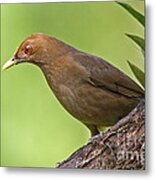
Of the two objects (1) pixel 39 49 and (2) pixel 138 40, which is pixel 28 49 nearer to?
(1) pixel 39 49

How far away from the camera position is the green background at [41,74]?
202 cm

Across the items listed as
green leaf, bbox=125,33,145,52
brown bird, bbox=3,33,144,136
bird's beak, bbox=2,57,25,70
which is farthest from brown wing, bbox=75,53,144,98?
bird's beak, bbox=2,57,25,70

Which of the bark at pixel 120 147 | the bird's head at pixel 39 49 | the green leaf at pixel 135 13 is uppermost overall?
the green leaf at pixel 135 13

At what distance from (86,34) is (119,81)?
0.23 metres

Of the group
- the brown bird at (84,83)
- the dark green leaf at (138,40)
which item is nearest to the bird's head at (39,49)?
the brown bird at (84,83)

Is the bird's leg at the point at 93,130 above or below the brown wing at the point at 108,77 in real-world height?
below

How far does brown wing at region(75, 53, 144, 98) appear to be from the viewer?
6.56 ft

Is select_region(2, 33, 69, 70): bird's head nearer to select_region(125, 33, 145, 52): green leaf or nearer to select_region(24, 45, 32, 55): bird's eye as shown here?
select_region(24, 45, 32, 55): bird's eye

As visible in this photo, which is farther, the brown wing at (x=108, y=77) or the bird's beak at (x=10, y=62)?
the bird's beak at (x=10, y=62)

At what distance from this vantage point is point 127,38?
6.60ft

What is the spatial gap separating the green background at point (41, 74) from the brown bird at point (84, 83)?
0.09ft

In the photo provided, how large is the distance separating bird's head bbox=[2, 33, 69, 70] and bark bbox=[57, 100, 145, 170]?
1.19 feet

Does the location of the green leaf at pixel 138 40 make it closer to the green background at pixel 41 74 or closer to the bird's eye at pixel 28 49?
the green background at pixel 41 74

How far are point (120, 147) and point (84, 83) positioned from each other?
11.0 inches
